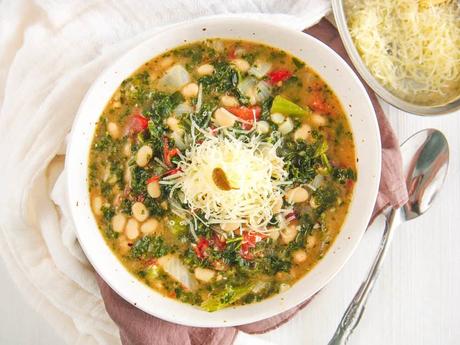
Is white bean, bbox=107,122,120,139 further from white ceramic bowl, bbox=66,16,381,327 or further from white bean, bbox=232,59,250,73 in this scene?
white bean, bbox=232,59,250,73

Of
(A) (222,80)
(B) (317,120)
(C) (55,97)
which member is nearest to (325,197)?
(B) (317,120)

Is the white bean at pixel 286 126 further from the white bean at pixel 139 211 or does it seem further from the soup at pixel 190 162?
the white bean at pixel 139 211

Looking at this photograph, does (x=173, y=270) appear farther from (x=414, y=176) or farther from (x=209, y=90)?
(x=414, y=176)

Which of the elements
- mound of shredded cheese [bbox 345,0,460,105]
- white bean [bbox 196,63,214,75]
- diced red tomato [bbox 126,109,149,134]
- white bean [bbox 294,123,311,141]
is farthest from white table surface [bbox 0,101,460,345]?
diced red tomato [bbox 126,109,149,134]

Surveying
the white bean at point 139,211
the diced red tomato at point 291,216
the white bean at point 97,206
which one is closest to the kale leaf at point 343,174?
the diced red tomato at point 291,216

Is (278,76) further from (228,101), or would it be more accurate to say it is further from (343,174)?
(343,174)

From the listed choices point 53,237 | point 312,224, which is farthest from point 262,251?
point 53,237
